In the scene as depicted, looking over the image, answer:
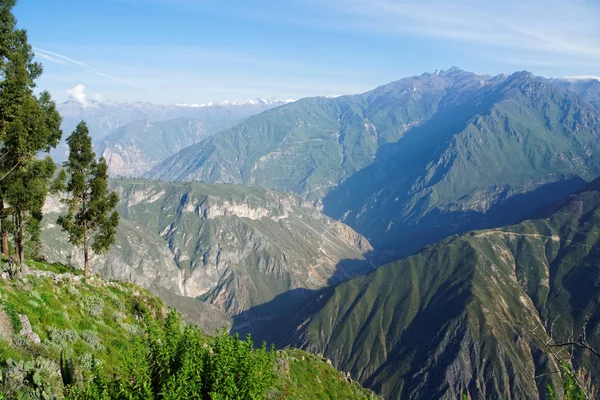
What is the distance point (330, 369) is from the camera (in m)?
57.6

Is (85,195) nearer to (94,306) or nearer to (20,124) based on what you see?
(20,124)

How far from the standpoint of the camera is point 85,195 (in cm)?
4600

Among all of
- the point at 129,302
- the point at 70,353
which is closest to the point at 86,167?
the point at 129,302

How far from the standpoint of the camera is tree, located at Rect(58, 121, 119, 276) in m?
44.7

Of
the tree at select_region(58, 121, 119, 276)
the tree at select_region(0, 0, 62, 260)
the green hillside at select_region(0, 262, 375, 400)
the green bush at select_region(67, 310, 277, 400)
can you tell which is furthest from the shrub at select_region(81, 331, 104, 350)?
the tree at select_region(58, 121, 119, 276)

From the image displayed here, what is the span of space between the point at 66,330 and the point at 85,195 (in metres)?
26.5

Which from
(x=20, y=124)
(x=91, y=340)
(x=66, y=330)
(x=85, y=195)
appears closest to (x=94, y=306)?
(x=91, y=340)

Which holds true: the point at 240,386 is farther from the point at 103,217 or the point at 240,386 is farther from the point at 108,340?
the point at 103,217

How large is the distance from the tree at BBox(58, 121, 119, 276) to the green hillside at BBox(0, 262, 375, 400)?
6257mm

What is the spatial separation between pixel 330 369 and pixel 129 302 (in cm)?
3255

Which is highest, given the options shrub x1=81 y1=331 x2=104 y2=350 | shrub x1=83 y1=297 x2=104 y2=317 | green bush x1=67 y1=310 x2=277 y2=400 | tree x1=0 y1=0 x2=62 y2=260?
A: tree x1=0 y1=0 x2=62 y2=260

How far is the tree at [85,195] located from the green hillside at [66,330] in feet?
20.5

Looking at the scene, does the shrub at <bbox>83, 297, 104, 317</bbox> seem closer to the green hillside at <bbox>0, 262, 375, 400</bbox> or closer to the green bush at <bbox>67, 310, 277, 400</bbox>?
the green hillside at <bbox>0, 262, 375, 400</bbox>

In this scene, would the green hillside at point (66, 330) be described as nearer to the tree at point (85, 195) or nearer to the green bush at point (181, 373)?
the green bush at point (181, 373)
